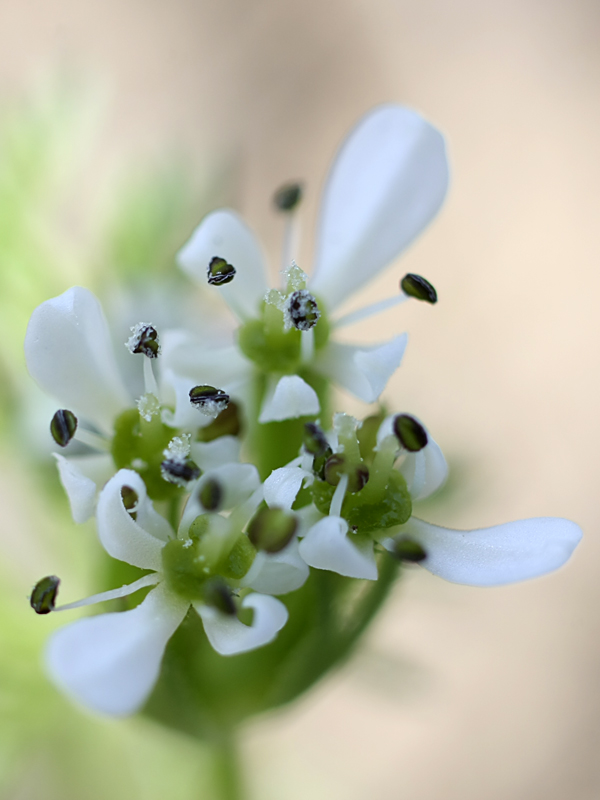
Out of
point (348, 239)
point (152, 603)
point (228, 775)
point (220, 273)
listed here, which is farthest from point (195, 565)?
point (228, 775)

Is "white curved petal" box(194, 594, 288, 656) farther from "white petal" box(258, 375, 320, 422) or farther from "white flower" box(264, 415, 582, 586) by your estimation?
"white petal" box(258, 375, 320, 422)

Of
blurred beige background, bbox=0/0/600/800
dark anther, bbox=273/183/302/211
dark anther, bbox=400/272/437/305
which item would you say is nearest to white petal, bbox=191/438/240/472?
dark anther, bbox=400/272/437/305

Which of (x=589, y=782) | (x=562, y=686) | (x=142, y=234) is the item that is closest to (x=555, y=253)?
(x=562, y=686)

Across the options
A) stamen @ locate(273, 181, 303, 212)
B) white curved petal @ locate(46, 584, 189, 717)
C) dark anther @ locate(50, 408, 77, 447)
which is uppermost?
stamen @ locate(273, 181, 303, 212)

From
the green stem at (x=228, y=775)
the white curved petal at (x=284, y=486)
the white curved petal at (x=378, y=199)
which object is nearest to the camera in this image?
the white curved petal at (x=284, y=486)

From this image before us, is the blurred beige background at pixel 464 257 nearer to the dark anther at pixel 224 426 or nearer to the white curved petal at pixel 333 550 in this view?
the dark anther at pixel 224 426

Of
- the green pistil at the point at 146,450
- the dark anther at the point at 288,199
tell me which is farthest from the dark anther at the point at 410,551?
the dark anther at the point at 288,199
